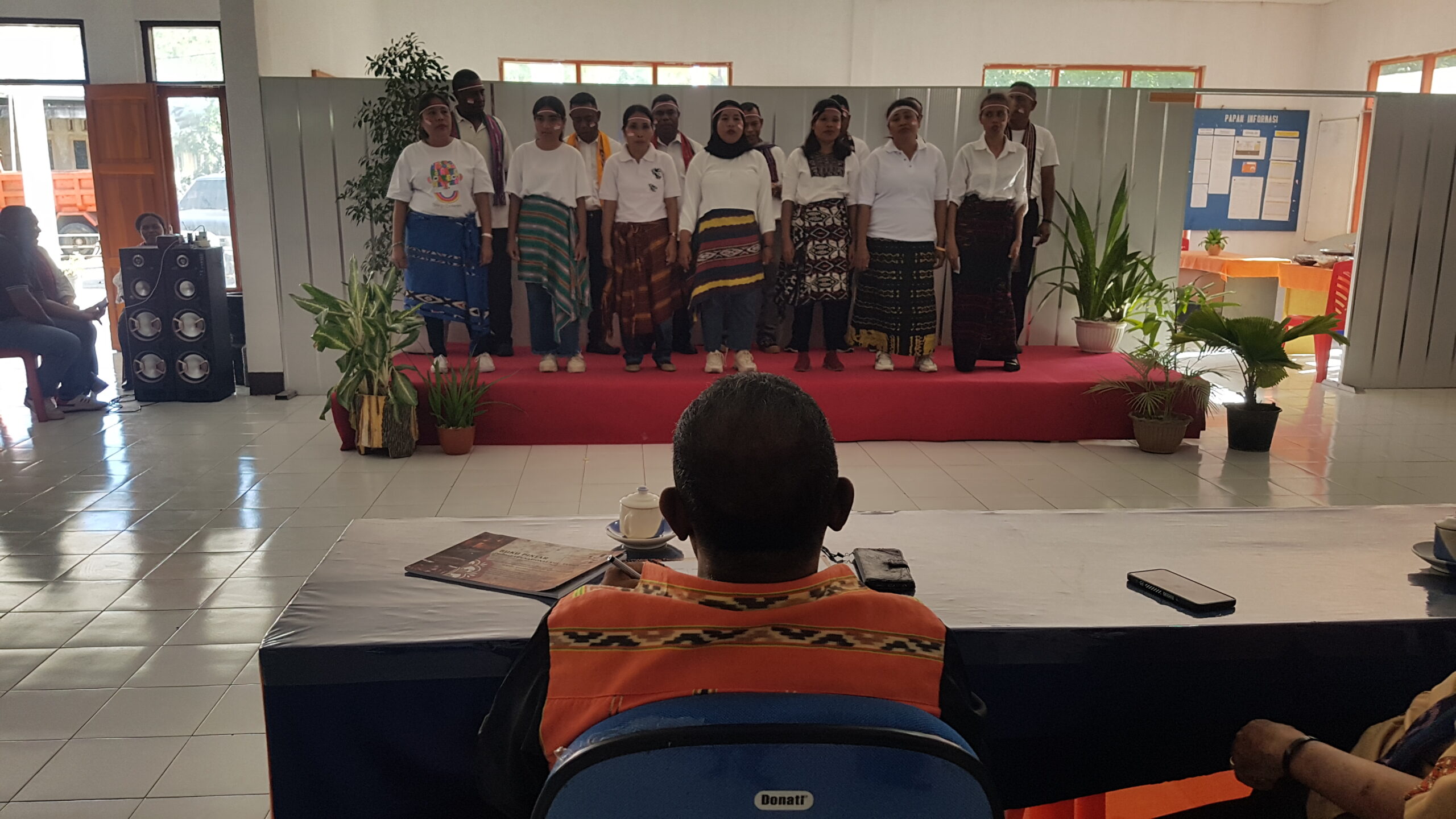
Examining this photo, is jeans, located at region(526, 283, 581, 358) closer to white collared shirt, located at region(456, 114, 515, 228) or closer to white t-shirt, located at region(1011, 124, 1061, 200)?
white collared shirt, located at region(456, 114, 515, 228)

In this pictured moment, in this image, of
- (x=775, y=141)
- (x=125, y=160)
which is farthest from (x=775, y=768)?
(x=125, y=160)

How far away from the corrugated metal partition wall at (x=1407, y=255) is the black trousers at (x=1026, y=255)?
2.58 m

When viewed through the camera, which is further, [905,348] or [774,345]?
[774,345]

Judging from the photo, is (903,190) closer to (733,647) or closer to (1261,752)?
(1261,752)

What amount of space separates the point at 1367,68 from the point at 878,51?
192 inches

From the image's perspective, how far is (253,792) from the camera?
2.19 m

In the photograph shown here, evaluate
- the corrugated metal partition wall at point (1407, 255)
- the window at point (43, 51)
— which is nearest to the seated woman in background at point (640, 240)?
the corrugated metal partition wall at point (1407, 255)

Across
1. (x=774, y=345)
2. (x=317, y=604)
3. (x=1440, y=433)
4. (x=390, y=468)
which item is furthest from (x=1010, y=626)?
(x=1440, y=433)

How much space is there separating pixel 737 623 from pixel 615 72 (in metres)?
9.96

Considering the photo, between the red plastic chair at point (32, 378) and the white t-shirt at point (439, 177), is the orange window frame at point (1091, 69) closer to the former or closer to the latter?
the white t-shirt at point (439, 177)

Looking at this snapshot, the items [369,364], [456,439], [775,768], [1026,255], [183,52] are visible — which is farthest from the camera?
[183,52]

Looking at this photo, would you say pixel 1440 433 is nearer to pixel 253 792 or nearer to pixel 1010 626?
pixel 1010 626

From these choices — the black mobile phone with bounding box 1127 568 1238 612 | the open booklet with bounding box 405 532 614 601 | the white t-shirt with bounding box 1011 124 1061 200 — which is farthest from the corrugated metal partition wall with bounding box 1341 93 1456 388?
the open booklet with bounding box 405 532 614 601

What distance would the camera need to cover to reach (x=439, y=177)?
5414 mm
